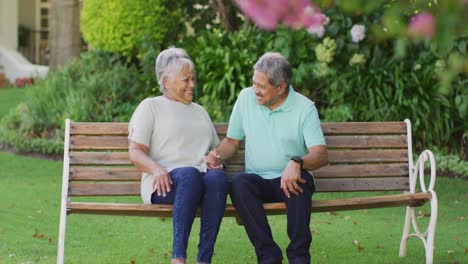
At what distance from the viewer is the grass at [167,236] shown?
17.4 feet

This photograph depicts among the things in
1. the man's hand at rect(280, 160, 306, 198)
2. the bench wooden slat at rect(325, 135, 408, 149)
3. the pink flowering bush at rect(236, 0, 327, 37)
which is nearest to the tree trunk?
the bench wooden slat at rect(325, 135, 408, 149)

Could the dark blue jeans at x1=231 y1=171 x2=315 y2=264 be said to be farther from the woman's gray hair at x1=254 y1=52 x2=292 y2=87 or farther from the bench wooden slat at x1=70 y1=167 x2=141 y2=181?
the bench wooden slat at x1=70 y1=167 x2=141 y2=181

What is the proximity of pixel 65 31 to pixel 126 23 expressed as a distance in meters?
2.74

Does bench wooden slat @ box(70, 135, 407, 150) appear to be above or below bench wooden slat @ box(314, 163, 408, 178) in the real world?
above

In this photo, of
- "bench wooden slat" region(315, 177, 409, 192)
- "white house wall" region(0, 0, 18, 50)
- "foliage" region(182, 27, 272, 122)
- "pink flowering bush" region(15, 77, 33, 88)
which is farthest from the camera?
"white house wall" region(0, 0, 18, 50)

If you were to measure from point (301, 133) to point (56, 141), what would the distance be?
255 inches

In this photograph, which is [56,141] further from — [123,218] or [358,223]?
Result: [358,223]

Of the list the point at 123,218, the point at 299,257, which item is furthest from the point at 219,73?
the point at 299,257

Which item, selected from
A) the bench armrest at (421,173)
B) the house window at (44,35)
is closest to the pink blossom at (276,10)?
the bench armrest at (421,173)

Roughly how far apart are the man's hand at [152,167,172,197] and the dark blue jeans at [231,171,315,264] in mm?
327

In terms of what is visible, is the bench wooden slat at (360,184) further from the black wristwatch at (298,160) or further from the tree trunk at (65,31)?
the tree trunk at (65,31)

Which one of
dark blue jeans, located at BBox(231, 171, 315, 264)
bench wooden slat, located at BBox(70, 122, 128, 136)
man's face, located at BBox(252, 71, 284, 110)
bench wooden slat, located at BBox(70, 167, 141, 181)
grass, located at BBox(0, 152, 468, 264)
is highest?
man's face, located at BBox(252, 71, 284, 110)

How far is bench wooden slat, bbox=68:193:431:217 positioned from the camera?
4332 mm

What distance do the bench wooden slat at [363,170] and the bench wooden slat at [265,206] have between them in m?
0.32
